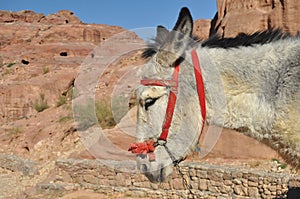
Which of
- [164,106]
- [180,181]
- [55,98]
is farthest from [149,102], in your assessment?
[55,98]

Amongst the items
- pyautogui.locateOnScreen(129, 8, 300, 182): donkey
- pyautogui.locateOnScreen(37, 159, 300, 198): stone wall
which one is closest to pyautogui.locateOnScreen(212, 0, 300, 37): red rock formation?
pyautogui.locateOnScreen(37, 159, 300, 198): stone wall

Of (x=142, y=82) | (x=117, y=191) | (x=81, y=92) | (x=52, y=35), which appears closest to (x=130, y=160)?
(x=117, y=191)

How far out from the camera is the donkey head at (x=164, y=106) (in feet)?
8.20

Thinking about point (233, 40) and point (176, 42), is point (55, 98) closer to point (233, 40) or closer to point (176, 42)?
point (233, 40)

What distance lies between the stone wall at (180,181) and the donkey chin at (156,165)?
4.88 metres

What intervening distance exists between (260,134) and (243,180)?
5485 mm

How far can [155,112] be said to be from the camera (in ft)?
8.38

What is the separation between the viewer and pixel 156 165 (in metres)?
2.64

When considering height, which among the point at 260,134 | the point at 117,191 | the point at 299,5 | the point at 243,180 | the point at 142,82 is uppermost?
the point at 299,5

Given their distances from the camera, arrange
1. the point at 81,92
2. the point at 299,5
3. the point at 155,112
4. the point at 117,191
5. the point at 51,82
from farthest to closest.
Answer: the point at 299,5 → the point at 51,82 → the point at 81,92 → the point at 117,191 → the point at 155,112

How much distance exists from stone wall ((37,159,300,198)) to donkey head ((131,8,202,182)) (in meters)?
4.94

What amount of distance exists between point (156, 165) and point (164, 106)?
434mm

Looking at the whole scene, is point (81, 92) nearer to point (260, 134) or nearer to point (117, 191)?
point (117, 191)

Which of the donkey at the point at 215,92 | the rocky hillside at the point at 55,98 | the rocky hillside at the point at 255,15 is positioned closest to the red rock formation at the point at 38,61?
the rocky hillside at the point at 55,98
